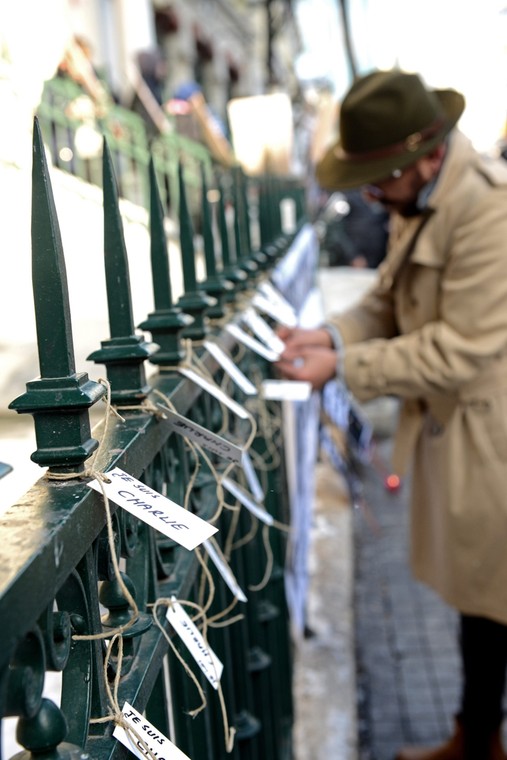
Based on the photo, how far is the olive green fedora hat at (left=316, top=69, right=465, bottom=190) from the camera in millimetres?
→ 2754

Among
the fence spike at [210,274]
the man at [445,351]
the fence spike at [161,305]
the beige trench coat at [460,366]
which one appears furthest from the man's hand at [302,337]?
the fence spike at [161,305]

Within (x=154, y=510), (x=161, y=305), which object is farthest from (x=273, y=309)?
(x=154, y=510)

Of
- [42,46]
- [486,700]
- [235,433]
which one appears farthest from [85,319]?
[42,46]

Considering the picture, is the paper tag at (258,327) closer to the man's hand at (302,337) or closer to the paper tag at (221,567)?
the man's hand at (302,337)

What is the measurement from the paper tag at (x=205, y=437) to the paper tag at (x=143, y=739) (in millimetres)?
412

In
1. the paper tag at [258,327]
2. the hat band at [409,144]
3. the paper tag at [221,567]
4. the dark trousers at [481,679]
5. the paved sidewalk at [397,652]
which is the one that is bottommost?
the paved sidewalk at [397,652]

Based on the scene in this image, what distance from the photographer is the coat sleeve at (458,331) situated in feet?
8.39

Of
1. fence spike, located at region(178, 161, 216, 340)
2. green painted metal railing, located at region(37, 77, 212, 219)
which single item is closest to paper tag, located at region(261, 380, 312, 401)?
fence spike, located at region(178, 161, 216, 340)

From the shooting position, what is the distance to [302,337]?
116 inches

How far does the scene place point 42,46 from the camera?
320 inches

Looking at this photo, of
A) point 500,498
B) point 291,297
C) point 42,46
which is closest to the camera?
point 500,498

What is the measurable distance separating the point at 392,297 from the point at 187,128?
987cm

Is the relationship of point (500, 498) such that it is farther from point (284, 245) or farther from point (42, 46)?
point (42, 46)

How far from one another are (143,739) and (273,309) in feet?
5.38
